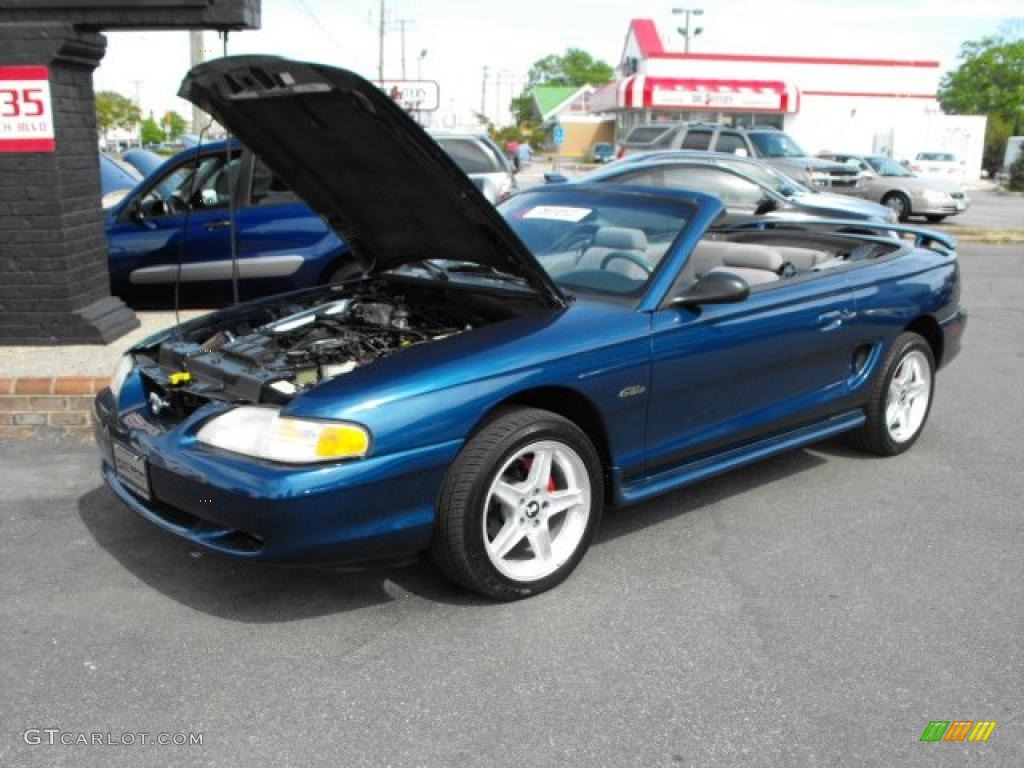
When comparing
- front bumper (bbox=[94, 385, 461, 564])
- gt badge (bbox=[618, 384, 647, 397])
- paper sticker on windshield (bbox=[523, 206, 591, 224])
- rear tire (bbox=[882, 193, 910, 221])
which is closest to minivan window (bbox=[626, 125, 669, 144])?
rear tire (bbox=[882, 193, 910, 221])

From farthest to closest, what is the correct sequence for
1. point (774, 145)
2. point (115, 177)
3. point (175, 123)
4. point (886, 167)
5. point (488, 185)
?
1. point (175, 123)
2. point (886, 167)
3. point (774, 145)
4. point (488, 185)
5. point (115, 177)

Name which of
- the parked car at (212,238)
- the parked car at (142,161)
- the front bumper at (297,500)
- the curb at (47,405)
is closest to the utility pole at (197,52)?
the parked car at (142,161)

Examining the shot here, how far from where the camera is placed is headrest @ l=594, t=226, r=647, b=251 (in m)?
4.32

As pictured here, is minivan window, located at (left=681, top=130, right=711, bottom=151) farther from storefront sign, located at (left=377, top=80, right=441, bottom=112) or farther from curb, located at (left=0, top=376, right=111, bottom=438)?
curb, located at (left=0, top=376, right=111, bottom=438)

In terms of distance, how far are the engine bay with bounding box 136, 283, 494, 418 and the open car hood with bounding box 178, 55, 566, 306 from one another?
0.86ft

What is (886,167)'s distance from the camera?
23.1 metres

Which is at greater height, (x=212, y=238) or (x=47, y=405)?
(x=212, y=238)

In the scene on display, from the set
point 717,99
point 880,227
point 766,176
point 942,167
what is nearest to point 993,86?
point 717,99

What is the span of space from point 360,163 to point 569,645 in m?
2.18

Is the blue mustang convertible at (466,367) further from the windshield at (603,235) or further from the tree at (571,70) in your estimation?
the tree at (571,70)

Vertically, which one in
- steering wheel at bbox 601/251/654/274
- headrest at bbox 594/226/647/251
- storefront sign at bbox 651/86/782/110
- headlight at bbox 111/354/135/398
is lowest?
headlight at bbox 111/354/135/398

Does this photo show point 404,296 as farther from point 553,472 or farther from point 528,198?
point 553,472

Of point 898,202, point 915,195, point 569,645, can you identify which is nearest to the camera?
point 569,645

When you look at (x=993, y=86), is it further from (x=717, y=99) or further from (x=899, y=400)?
(x=899, y=400)
